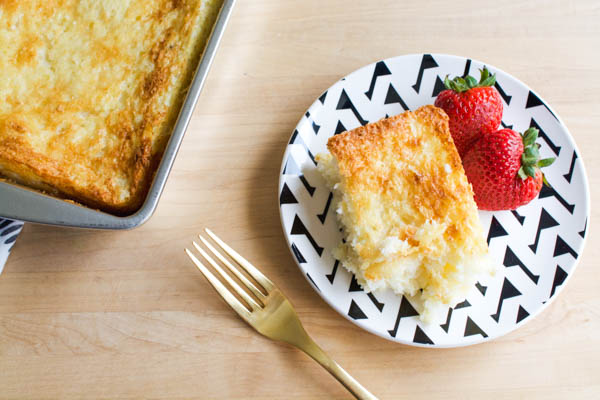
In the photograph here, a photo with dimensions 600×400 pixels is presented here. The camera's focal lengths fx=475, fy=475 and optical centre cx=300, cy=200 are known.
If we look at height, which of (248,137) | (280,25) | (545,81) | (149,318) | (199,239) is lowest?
(149,318)

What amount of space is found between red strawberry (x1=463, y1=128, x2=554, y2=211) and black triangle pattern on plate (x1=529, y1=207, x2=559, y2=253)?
0.10m

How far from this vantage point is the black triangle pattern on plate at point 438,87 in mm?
1638

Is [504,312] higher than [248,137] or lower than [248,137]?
lower

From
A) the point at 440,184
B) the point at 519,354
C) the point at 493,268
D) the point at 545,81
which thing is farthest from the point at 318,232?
the point at 545,81

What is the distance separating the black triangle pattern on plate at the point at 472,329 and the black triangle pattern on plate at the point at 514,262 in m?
0.23

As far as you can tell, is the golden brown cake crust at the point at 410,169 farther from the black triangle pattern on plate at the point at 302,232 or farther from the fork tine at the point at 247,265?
the fork tine at the point at 247,265

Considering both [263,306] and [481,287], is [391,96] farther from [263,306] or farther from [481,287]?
[263,306]

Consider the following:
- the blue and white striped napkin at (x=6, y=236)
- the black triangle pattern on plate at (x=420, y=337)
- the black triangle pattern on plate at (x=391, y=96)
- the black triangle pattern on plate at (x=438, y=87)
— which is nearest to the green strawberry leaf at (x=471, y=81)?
the black triangle pattern on plate at (x=438, y=87)

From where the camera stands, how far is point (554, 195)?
5.05 ft

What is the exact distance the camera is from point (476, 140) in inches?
61.3

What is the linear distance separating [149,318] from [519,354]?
1180 millimetres

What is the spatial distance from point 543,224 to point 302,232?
771 mm

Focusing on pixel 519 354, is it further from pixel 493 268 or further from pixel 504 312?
pixel 493 268

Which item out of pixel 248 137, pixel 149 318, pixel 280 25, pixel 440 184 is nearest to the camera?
pixel 440 184
